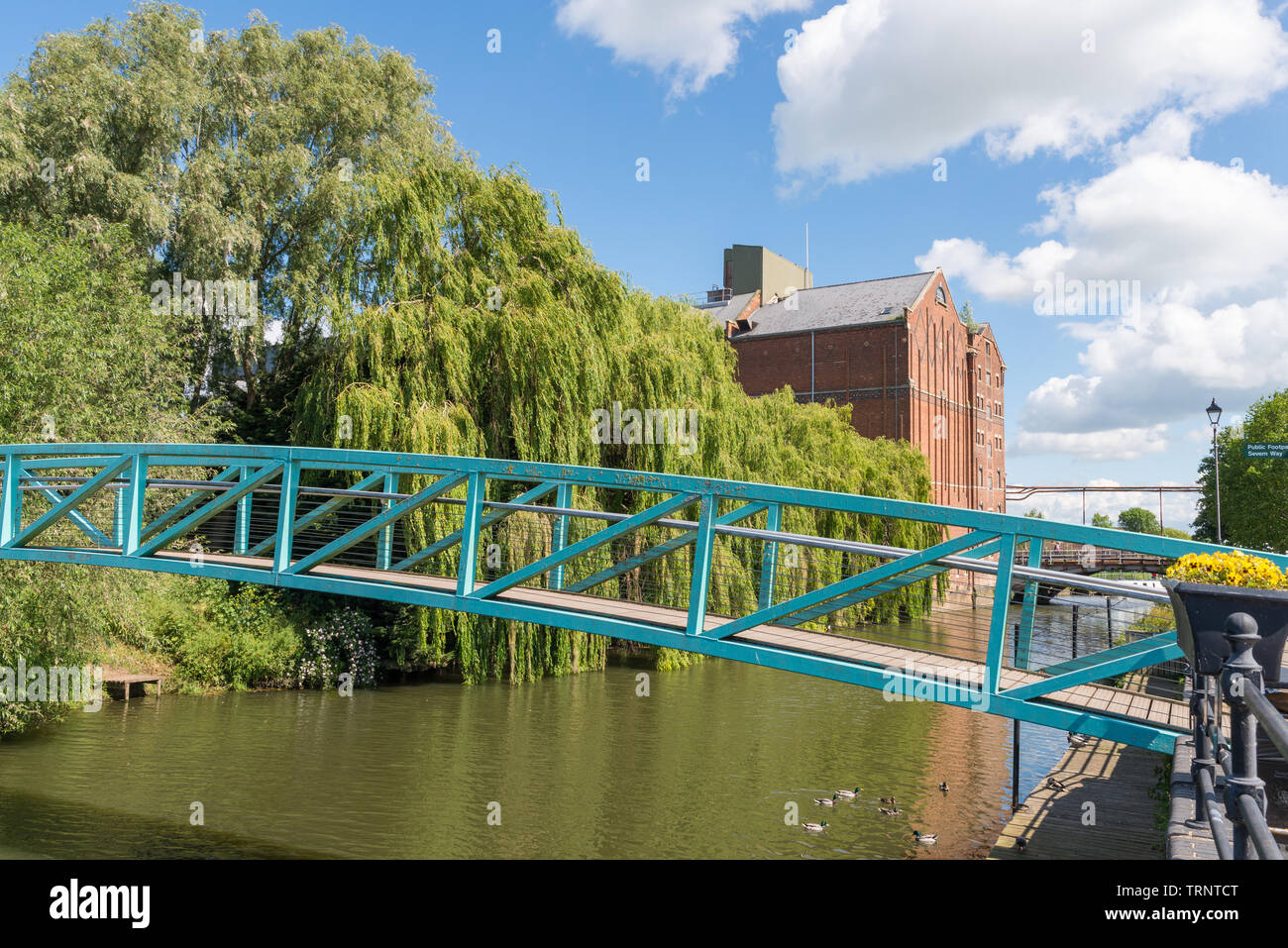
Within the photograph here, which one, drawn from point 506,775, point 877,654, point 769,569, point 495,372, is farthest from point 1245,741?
point 495,372

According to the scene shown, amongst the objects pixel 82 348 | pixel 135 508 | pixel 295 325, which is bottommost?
pixel 135 508

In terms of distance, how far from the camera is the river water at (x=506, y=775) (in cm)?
1090

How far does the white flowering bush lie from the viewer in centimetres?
1977

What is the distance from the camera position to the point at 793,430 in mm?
29828

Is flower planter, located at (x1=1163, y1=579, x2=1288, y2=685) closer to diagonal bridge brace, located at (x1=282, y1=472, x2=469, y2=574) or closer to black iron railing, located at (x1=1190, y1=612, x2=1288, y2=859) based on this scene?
black iron railing, located at (x1=1190, y1=612, x2=1288, y2=859)

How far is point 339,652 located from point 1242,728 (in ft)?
62.7

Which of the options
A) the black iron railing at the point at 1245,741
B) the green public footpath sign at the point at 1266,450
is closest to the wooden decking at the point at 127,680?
the black iron railing at the point at 1245,741

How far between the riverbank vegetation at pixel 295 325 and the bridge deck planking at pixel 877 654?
8.29 meters

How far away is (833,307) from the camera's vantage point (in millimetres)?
45438

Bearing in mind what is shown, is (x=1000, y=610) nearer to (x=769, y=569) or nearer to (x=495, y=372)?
(x=769, y=569)

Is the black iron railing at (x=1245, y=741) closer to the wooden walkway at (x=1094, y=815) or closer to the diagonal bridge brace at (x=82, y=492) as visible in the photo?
the wooden walkway at (x=1094, y=815)

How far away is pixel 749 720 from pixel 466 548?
10.4 m

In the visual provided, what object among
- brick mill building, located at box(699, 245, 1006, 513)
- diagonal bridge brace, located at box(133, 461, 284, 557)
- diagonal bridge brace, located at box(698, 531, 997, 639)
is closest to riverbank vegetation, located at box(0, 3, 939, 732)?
diagonal bridge brace, located at box(133, 461, 284, 557)
